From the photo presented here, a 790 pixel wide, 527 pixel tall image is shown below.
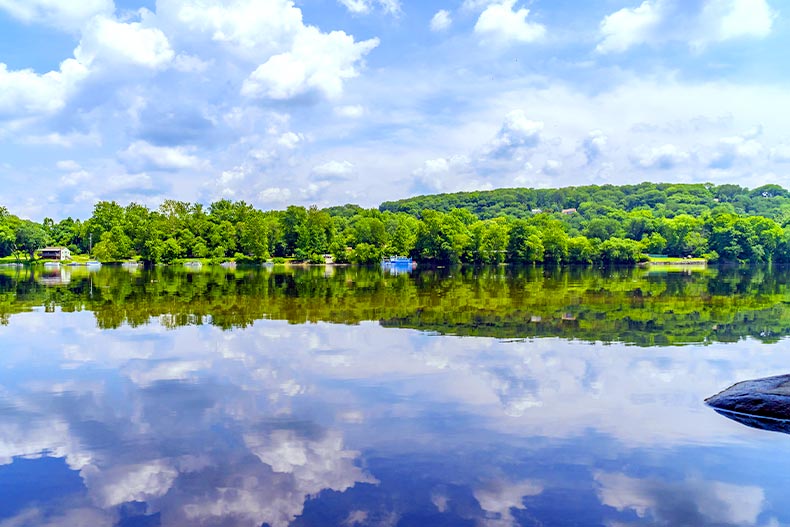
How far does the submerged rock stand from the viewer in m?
11.8

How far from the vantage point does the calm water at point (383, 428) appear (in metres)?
8.12

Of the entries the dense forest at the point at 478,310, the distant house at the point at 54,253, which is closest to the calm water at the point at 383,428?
the dense forest at the point at 478,310

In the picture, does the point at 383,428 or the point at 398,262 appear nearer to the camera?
the point at 383,428

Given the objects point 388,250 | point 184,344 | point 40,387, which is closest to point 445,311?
point 184,344

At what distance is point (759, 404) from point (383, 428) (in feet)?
25.4

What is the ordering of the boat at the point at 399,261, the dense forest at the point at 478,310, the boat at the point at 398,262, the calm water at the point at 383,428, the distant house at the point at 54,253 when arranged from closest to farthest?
the calm water at the point at 383,428
the dense forest at the point at 478,310
the boat at the point at 398,262
the boat at the point at 399,261
the distant house at the point at 54,253

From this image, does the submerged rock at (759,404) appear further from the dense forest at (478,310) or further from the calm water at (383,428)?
the dense forest at (478,310)

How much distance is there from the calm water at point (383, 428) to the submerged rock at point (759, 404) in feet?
1.36

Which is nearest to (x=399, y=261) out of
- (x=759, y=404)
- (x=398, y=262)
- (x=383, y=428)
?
(x=398, y=262)

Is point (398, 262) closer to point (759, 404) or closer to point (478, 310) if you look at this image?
point (478, 310)

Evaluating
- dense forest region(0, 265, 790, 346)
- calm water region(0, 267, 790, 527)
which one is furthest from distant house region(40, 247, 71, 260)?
calm water region(0, 267, 790, 527)

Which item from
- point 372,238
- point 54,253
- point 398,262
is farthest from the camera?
point 372,238

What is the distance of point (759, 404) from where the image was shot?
12.3 meters

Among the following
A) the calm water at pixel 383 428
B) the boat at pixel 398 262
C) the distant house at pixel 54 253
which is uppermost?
the distant house at pixel 54 253
